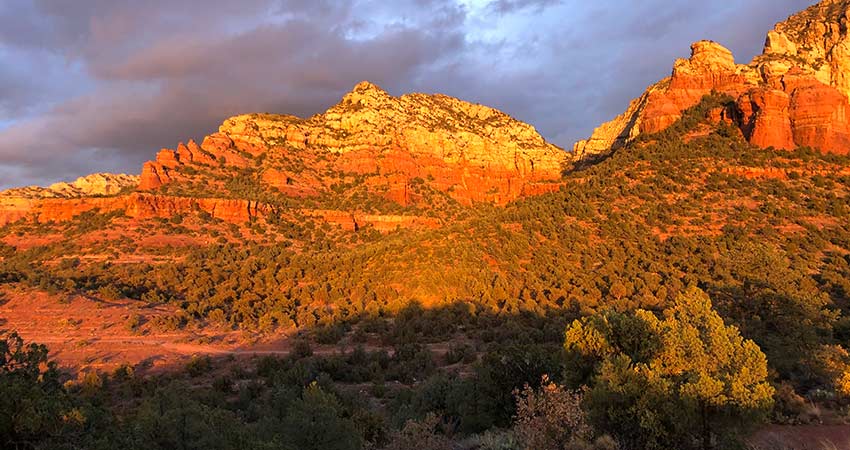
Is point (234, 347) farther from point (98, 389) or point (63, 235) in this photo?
point (63, 235)

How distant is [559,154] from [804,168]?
56.7 meters

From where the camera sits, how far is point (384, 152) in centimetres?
7769

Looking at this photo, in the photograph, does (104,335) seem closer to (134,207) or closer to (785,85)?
(134,207)

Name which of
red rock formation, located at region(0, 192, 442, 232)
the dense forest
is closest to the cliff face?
red rock formation, located at region(0, 192, 442, 232)

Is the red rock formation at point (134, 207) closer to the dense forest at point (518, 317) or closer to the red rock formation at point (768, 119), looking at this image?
the dense forest at point (518, 317)

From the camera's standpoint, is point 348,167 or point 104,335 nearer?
point 104,335

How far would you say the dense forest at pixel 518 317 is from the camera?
8.45 meters

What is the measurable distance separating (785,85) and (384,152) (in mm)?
54835

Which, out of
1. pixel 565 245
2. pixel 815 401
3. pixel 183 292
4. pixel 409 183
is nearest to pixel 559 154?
pixel 409 183

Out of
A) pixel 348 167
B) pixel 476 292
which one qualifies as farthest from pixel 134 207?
pixel 476 292

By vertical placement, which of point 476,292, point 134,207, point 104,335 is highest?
point 134,207

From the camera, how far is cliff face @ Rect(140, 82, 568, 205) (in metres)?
71.0

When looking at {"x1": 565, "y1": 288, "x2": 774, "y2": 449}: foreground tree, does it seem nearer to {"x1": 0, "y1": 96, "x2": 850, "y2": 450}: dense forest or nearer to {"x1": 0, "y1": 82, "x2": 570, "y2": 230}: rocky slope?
{"x1": 0, "y1": 96, "x2": 850, "y2": 450}: dense forest

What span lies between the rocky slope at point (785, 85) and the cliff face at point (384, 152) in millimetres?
24515
